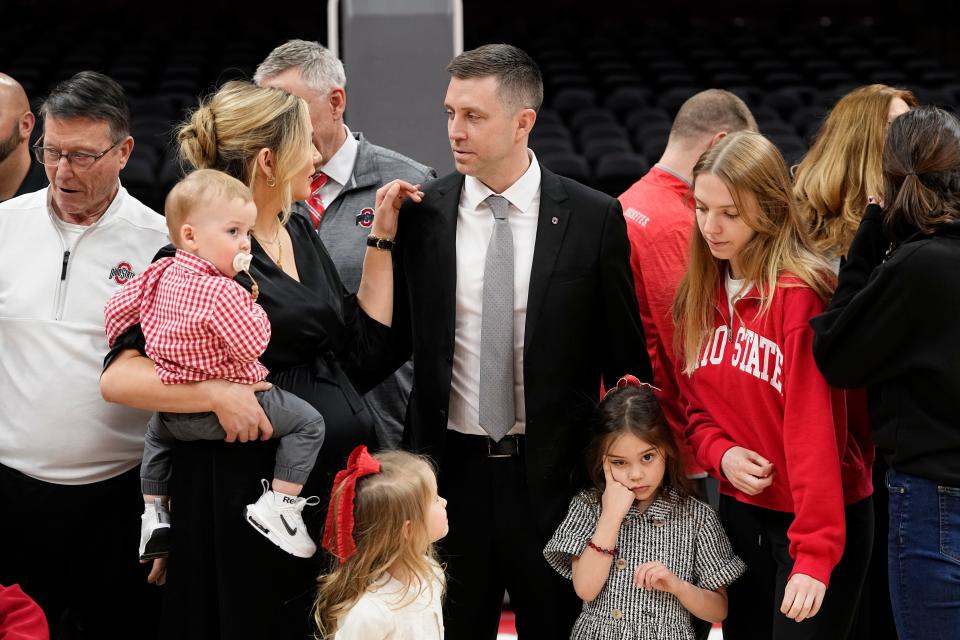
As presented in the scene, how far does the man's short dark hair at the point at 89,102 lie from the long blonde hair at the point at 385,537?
3.74ft

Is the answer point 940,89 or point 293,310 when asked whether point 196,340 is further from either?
point 940,89

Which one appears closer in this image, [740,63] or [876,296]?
[876,296]

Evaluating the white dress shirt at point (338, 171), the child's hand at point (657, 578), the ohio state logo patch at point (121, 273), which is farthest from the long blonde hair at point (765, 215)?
the ohio state logo patch at point (121, 273)

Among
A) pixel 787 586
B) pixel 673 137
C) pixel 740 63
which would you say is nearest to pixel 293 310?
pixel 787 586

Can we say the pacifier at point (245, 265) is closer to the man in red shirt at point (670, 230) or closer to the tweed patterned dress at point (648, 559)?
the tweed patterned dress at point (648, 559)

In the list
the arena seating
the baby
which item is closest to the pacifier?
the baby

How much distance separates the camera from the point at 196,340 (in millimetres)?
2201

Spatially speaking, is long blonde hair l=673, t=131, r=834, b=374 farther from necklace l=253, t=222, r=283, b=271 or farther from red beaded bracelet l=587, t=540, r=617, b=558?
necklace l=253, t=222, r=283, b=271

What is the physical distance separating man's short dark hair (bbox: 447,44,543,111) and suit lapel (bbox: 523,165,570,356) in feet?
0.74

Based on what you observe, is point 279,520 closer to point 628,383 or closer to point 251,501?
point 251,501

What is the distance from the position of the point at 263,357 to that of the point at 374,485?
399 millimetres

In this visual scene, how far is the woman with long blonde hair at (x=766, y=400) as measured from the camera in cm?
221

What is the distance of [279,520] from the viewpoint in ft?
7.39

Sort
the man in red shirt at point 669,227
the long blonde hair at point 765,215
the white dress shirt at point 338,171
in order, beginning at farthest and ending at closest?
the white dress shirt at point 338,171, the man in red shirt at point 669,227, the long blonde hair at point 765,215
